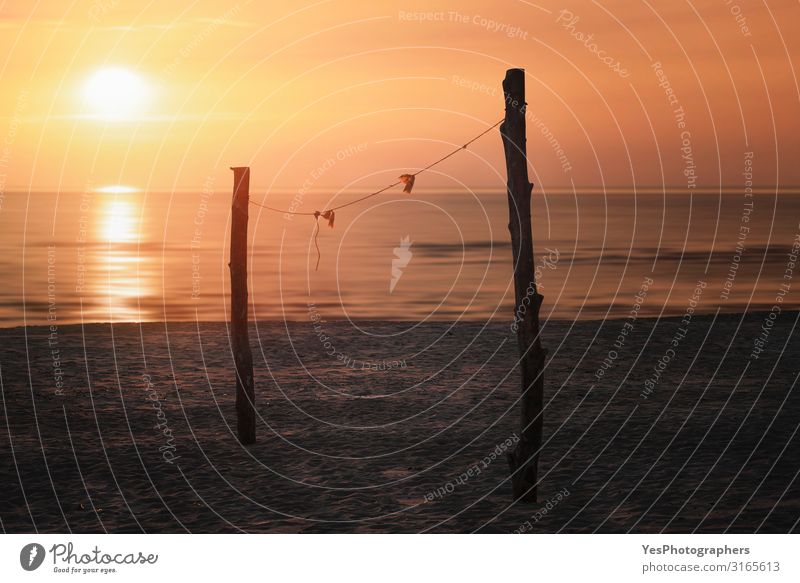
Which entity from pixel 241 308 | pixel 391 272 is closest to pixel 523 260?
pixel 241 308

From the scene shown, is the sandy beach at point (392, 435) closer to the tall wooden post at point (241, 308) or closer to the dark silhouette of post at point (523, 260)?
the tall wooden post at point (241, 308)

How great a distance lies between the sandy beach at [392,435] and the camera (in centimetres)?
1155

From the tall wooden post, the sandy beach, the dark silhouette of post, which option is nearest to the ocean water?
the sandy beach

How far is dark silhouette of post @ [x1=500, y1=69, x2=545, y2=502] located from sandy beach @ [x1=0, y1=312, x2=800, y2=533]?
4.12 feet

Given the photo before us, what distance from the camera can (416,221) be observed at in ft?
359

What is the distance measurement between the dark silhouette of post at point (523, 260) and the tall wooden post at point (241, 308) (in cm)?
467

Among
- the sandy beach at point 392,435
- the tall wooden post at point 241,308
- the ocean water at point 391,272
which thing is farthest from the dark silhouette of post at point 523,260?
→ the ocean water at point 391,272

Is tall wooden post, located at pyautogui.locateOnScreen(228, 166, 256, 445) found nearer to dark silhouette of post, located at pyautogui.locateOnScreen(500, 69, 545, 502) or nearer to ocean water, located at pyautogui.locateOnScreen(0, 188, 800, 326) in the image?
dark silhouette of post, located at pyautogui.locateOnScreen(500, 69, 545, 502)

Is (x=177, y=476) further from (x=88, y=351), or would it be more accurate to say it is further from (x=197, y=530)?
(x=88, y=351)

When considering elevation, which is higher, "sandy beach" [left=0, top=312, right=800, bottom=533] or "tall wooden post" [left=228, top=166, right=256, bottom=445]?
"tall wooden post" [left=228, top=166, right=256, bottom=445]

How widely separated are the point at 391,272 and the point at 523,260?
40.2 m

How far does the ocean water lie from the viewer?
36.3 meters

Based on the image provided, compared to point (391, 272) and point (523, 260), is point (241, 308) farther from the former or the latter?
point (391, 272)
